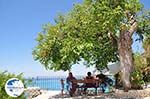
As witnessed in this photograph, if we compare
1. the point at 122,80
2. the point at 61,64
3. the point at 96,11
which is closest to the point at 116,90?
the point at 122,80

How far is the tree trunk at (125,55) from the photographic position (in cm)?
1973

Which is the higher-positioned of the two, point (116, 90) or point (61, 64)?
point (61, 64)

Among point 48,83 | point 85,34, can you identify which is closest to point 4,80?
point 85,34

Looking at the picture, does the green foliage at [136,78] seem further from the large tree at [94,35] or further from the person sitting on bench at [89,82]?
the person sitting on bench at [89,82]

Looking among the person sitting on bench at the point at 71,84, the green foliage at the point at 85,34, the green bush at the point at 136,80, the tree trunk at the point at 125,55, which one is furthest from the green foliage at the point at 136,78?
the person sitting on bench at the point at 71,84

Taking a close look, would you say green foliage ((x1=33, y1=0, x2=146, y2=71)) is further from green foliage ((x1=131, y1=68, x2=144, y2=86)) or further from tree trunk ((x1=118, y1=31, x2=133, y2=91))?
green foliage ((x1=131, y1=68, x2=144, y2=86))

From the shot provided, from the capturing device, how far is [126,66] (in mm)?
19812

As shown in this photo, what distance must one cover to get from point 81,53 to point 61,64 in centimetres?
286

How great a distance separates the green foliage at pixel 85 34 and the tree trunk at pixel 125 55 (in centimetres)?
42

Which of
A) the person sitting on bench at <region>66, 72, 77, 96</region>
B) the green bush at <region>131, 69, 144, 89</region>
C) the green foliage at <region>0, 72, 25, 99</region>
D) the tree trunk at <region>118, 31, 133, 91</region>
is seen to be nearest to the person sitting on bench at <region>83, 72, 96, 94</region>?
the person sitting on bench at <region>66, 72, 77, 96</region>

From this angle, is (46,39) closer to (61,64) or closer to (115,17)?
(61,64)

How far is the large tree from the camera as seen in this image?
57.5ft

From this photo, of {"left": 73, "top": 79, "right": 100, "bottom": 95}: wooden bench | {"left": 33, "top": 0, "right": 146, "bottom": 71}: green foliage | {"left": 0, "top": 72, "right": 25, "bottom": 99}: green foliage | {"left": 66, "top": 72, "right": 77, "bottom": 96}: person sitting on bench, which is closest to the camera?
{"left": 0, "top": 72, "right": 25, "bottom": 99}: green foliage

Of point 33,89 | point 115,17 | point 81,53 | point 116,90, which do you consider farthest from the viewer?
point 33,89
